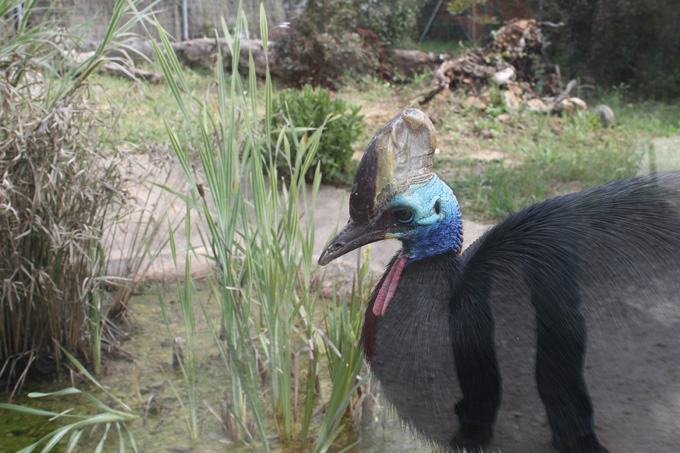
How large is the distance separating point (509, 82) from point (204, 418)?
5.36 metres

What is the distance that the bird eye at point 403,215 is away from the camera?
1501 mm

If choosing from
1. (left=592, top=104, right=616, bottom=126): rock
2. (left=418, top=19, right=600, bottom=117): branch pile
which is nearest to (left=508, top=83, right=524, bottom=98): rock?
(left=418, top=19, right=600, bottom=117): branch pile

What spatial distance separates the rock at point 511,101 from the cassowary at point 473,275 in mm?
4869

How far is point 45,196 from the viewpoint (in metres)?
2.42

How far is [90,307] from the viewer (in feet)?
8.88

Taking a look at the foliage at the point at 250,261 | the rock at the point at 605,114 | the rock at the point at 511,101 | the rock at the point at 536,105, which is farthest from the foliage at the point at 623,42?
the foliage at the point at 250,261

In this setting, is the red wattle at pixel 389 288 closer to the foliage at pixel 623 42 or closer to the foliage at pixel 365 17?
the foliage at pixel 623 42

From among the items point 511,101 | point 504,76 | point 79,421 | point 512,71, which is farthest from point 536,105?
point 79,421

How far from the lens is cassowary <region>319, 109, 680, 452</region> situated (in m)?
A: 1.29

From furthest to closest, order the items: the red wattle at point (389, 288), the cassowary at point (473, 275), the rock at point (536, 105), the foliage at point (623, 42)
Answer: the rock at point (536, 105) → the foliage at point (623, 42) → the red wattle at point (389, 288) → the cassowary at point (473, 275)

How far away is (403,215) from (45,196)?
1538 millimetres

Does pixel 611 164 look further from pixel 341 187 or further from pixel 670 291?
pixel 670 291

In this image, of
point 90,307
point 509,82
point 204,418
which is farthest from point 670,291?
point 509,82

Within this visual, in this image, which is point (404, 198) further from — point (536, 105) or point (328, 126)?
point (536, 105)
